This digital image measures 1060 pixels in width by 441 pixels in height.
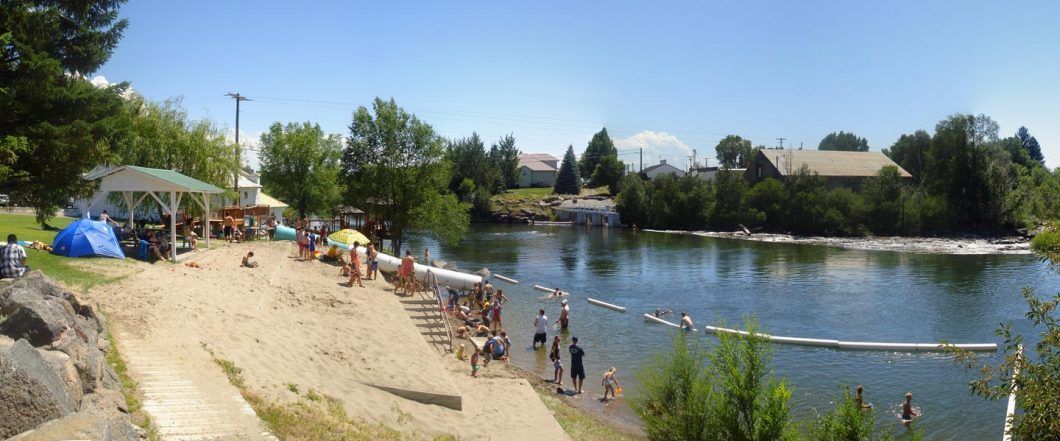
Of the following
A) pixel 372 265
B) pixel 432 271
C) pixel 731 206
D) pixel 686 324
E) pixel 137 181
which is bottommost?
pixel 686 324

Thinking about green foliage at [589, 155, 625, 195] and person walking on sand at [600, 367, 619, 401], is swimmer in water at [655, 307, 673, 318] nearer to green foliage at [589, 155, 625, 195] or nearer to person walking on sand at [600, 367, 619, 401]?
person walking on sand at [600, 367, 619, 401]

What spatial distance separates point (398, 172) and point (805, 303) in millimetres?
25578

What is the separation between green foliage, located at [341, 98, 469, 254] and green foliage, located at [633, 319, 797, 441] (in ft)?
103

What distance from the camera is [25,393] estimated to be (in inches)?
269

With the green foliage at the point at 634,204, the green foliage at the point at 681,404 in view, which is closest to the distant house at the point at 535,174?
the green foliage at the point at 634,204

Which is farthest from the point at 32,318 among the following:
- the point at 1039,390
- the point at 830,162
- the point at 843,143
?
the point at 843,143

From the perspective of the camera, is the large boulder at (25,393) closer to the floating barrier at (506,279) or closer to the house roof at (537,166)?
the floating barrier at (506,279)

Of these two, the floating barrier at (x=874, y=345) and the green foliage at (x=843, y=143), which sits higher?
the green foliage at (x=843, y=143)

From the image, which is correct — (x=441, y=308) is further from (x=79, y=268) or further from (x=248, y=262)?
(x=79, y=268)

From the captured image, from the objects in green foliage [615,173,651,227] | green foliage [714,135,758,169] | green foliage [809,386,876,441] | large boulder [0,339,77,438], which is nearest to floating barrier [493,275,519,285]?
green foliage [809,386,876,441]

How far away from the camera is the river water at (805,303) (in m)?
21.2

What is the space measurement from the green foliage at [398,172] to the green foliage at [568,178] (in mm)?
76051

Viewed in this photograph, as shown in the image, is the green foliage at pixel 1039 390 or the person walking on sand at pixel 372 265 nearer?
the green foliage at pixel 1039 390

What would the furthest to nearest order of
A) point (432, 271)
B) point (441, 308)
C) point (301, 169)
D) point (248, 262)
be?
point (301, 169) < point (432, 271) < point (441, 308) < point (248, 262)
